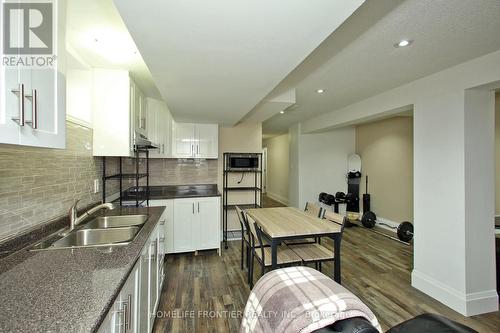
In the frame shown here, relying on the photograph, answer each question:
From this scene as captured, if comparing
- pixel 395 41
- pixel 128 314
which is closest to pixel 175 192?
pixel 128 314

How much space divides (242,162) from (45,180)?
A: 9.21 ft

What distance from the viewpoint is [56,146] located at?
0.96 m

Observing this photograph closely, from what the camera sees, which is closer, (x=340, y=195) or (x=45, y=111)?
(x=45, y=111)

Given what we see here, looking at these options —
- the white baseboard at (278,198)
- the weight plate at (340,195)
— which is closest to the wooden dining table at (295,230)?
the weight plate at (340,195)

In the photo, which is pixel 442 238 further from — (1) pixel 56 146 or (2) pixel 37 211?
(2) pixel 37 211

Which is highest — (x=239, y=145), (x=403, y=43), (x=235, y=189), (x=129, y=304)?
(x=403, y=43)

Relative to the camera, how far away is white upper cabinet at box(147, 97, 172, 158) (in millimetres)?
3271

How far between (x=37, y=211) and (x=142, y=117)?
1.73 meters

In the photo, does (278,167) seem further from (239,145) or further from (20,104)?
(20,104)

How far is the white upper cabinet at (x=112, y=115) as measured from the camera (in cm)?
225

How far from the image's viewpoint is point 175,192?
11.9 ft

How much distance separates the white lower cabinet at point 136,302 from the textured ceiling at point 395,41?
204 cm

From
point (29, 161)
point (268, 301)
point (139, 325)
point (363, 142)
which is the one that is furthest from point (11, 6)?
point (363, 142)

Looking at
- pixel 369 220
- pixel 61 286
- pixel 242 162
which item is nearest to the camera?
pixel 61 286
